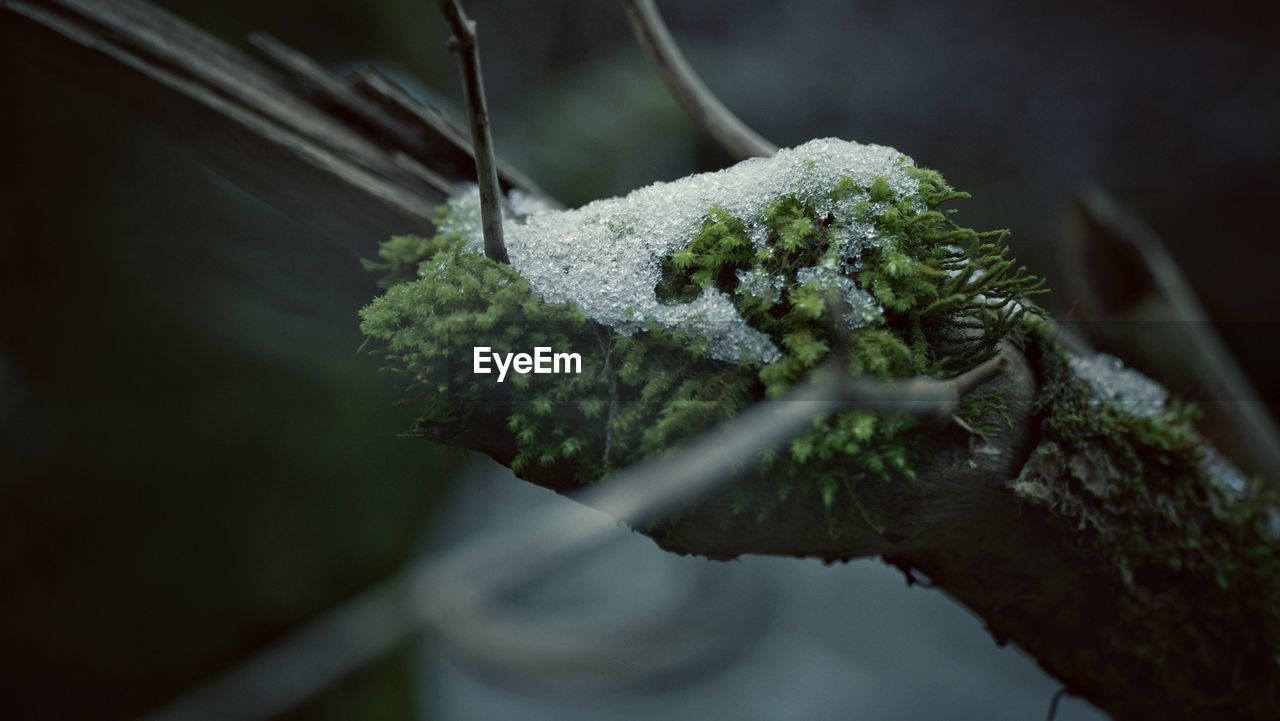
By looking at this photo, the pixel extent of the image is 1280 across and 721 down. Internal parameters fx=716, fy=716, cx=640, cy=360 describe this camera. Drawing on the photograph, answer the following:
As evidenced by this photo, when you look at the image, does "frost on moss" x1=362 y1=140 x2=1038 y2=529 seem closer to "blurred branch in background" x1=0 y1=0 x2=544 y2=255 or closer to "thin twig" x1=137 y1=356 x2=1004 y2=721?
"thin twig" x1=137 y1=356 x2=1004 y2=721

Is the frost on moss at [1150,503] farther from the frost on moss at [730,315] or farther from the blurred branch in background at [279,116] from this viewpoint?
the blurred branch in background at [279,116]

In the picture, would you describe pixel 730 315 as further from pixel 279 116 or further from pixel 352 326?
pixel 352 326

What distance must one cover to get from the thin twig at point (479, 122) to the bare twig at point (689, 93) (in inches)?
27.0

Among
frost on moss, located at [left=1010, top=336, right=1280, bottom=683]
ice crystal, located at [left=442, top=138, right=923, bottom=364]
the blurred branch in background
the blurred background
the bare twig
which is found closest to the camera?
ice crystal, located at [left=442, top=138, right=923, bottom=364]

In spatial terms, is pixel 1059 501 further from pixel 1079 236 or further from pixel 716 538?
pixel 1079 236

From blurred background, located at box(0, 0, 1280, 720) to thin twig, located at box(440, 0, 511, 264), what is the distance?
38.0 inches

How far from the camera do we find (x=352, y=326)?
1.66 meters

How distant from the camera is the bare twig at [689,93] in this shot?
1.39 m

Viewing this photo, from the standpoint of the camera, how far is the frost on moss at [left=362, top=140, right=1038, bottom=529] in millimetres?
769

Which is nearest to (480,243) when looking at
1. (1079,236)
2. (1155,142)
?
(1079,236)

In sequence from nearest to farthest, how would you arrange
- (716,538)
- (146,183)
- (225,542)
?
(716,538) → (146,183) → (225,542)

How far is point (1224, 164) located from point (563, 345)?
297cm

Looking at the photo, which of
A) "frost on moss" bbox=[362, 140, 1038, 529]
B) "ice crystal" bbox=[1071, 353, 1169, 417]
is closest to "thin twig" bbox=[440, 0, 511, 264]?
"frost on moss" bbox=[362, 140, 1038, 529]

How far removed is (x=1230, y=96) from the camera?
2664mm
